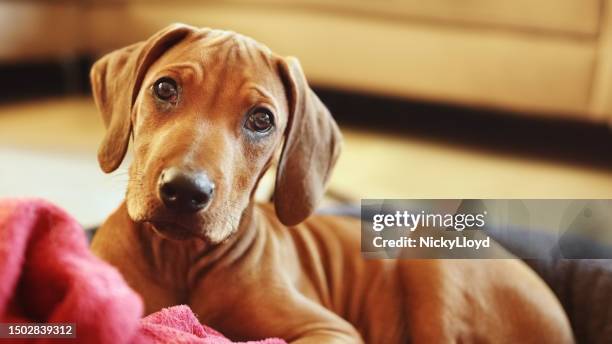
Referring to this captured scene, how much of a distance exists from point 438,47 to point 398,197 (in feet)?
3.27

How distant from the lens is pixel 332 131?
5.44 ft

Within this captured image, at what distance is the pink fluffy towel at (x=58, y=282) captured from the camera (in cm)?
90

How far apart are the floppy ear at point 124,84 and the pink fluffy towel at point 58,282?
43 centimetres

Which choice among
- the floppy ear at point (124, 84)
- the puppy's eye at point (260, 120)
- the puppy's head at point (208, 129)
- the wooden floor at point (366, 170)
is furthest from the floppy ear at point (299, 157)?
the wooden floor at point (366, 170)

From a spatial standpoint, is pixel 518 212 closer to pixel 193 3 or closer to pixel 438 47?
pixel 438 47

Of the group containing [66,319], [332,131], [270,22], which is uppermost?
[270,22]

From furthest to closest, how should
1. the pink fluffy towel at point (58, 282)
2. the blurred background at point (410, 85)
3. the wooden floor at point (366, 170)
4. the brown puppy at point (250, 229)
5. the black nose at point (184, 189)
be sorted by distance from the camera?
the blurred background at point (410, 85), the wooden floor at point (366, 170), the brown puppy at point (250, 229), the black nose at point (184, 189), the pink fluffy towel at point (58, 282)

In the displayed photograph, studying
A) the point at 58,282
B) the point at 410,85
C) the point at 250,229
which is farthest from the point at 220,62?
the point at 410,85

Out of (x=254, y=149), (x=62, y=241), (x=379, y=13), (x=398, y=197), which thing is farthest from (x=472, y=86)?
(x=62, y=241)

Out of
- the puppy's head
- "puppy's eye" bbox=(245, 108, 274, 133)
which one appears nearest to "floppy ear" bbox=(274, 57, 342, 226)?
the puppy's head

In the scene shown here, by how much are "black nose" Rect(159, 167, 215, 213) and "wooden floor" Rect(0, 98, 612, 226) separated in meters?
1.20

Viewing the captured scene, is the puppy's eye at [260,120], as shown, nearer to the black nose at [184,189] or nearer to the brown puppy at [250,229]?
the brown puppy at [250,229]

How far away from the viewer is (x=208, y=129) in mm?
1306

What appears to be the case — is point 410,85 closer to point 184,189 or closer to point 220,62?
point 220,62
